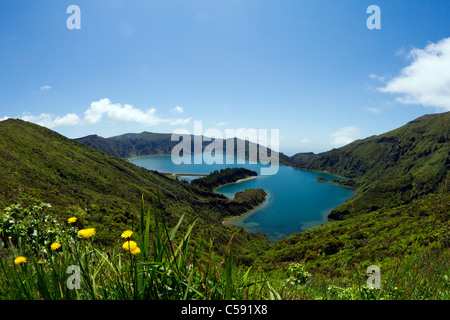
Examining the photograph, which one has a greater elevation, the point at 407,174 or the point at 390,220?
the point at 407,174

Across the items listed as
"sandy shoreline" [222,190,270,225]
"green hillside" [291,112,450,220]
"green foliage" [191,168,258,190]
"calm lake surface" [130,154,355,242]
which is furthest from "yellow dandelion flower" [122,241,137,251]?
"green foliage" [191,168,258,190]

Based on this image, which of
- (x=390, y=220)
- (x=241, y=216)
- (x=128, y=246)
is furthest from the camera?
(x=241, y=216)

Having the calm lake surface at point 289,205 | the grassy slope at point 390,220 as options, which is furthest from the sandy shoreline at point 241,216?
the grassy slope at point 390,220

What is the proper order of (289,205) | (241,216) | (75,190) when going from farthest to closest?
(289,205), (241,216), (75,190)

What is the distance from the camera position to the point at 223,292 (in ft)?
5.94

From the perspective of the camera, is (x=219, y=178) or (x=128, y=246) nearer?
(x=128, y=246)

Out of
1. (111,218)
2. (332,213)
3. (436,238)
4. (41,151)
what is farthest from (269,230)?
(41,151)

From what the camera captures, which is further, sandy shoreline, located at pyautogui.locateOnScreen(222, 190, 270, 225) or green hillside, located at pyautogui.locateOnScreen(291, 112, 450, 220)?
green hillside, located at pyautogui.locateOnScreen(291, 112, 450, 220)

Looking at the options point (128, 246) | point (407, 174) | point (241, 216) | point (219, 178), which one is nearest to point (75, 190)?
point (128, 246)

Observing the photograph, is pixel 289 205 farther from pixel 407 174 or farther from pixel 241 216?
pixel 407 174

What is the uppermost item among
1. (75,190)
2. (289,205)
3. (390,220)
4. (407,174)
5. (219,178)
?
(75,190)

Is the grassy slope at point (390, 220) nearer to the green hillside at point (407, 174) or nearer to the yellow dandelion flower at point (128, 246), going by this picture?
the green hillside at point (407, 174)

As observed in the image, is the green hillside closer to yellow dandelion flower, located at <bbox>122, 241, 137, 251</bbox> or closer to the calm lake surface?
the calm lake surface
